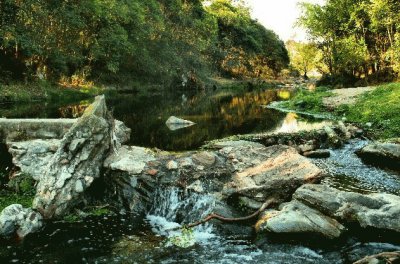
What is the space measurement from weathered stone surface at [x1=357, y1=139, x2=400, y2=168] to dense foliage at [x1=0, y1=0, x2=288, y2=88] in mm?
33022

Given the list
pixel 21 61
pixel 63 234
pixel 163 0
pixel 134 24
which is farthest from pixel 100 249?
pixel 163 0

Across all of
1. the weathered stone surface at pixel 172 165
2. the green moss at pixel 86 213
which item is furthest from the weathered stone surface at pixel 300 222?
the green moss at pixel 86 213

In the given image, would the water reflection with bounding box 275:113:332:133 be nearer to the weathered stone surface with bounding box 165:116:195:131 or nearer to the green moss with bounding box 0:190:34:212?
the weathered stone surface with bounding box 165:116:195:131

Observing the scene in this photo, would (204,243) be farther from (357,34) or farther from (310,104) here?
(357,34)

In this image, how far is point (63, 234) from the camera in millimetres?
9164

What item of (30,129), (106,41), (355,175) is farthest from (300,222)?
(106,41)

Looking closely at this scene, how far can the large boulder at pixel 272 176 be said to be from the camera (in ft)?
34.1

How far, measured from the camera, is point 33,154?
1264 centimetres

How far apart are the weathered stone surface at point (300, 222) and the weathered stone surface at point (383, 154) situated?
7398 millimetres

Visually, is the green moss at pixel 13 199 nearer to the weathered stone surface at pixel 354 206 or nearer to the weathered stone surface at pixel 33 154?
the weathered stone surface at pixel 33 154

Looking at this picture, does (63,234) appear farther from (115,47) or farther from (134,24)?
(134,24)

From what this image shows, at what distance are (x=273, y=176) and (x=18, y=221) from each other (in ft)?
22.0

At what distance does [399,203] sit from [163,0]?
68.9 metres

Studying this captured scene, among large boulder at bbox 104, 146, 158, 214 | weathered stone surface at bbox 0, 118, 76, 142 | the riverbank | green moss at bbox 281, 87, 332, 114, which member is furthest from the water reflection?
large boulder at bbox 104, 146, 158, 214
